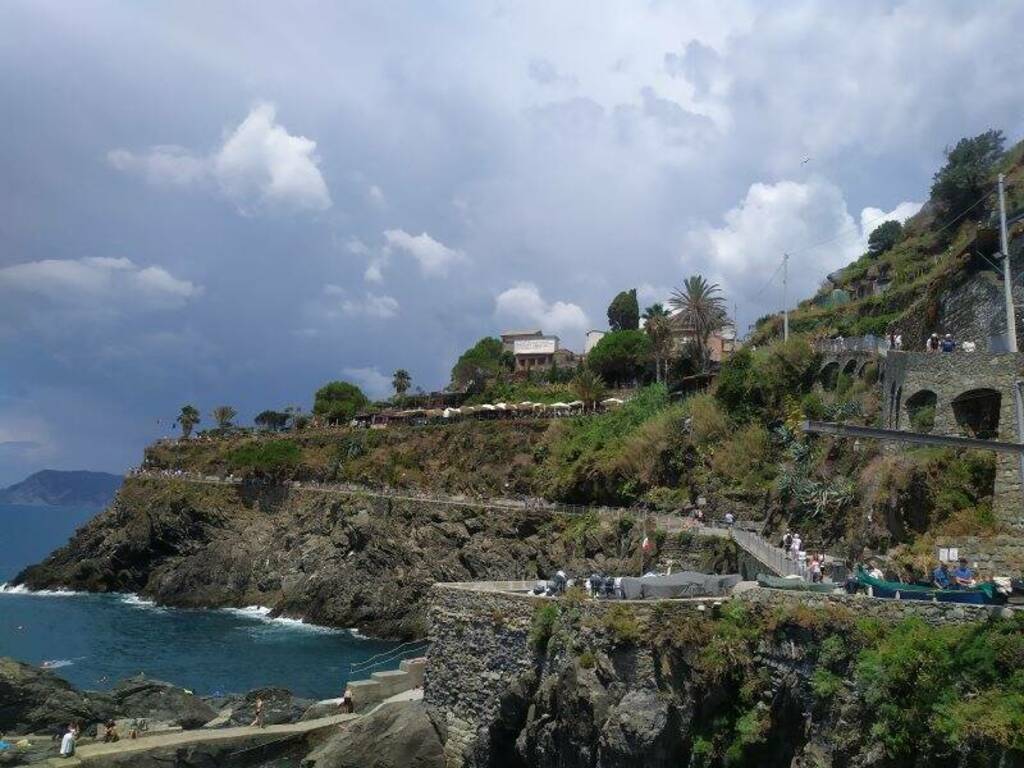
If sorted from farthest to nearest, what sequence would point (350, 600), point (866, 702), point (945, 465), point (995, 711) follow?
point (350, 600), point (945, 465), point (866, 702), point (995, 711)

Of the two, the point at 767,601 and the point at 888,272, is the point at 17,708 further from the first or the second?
the point at 888,272

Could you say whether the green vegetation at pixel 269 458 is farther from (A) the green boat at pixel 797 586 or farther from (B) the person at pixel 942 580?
(B) the person at pixel 942 580

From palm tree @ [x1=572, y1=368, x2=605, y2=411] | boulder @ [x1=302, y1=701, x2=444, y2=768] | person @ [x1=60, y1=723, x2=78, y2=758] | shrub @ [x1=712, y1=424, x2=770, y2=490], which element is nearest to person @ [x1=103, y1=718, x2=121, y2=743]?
person @ [x1=60, y1=723, x2=78, y2=758]

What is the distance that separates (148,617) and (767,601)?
5774 cm

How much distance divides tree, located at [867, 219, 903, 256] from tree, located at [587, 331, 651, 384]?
952 inches

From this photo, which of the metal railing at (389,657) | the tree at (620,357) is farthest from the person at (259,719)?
the tree at (620,357)

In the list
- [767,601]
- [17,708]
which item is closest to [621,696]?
[767,601]

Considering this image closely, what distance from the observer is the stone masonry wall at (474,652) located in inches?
915

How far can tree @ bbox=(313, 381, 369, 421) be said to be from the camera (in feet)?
388

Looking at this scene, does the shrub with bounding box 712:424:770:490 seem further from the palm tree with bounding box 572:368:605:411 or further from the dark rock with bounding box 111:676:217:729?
the palm tree with bounding box 572:368:605:411

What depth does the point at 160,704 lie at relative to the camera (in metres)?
33.6

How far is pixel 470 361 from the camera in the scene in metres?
116

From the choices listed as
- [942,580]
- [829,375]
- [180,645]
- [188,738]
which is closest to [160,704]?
[188,738]

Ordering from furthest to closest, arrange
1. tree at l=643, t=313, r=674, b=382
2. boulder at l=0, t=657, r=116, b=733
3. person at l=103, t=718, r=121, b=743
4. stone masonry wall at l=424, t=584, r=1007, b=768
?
tree at l=643, t=313, r=674, b=382
boulder at l=0, t=657, r=116, b=733
person at l=103, t=718, r=121, b=743
stone masonry wall at l=424, t=584, r=1007, b=768
